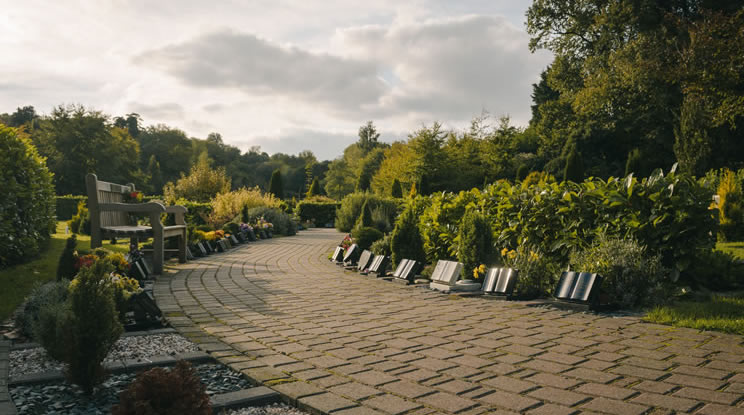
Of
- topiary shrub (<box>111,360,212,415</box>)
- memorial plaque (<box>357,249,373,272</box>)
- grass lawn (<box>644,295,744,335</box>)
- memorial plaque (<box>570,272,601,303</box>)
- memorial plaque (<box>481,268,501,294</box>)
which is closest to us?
topiary shrub (<box>111,360,212,415</box>)

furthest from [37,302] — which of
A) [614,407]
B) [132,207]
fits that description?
[614,407]

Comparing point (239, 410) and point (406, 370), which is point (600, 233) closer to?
point (406, 370)

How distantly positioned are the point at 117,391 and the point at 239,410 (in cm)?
81

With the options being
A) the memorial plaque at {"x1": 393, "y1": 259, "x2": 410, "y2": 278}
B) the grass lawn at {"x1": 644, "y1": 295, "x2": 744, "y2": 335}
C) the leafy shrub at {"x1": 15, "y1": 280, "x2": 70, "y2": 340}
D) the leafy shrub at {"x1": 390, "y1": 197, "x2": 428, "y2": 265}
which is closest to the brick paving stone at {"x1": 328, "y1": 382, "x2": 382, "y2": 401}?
the leafy shrub at {"x1": 15, "y1": 280, "x2": 70, "y2": 340}

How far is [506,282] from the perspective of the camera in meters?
5.86

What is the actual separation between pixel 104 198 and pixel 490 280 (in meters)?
6.38

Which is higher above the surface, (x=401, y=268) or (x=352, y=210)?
(x=352, y=210)

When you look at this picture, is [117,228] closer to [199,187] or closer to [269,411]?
[269,411]

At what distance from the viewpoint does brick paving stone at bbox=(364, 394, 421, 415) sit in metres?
2.54

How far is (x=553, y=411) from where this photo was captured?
2527 mm

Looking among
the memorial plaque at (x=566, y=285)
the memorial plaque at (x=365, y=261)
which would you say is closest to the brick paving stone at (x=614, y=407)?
the memorial plaque at (x=566, y=285)

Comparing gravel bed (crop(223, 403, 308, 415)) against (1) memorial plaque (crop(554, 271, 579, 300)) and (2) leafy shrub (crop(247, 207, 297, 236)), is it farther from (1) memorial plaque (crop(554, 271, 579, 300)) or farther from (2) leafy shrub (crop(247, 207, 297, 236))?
(2) leafy shrub (crop(247, 207, 297, 236))

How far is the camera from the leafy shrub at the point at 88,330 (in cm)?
269

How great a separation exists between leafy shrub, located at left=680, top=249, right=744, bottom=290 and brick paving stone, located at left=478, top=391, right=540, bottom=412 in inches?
162
